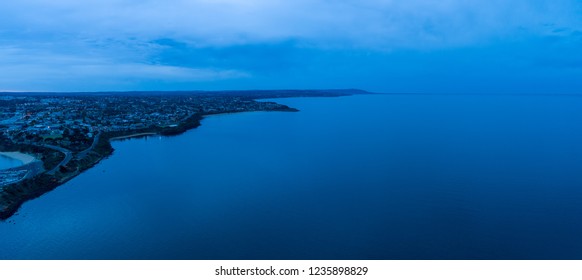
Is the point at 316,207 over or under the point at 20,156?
under

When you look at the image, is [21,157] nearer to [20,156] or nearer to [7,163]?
[20,156]

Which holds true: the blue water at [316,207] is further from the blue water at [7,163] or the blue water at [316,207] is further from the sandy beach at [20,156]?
the blue water at [7,163]

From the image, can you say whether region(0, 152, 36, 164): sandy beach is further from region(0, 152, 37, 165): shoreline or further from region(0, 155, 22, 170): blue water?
region(0, 155, 22, 170): blue water

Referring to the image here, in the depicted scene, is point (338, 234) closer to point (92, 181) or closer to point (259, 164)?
point (259, 164)

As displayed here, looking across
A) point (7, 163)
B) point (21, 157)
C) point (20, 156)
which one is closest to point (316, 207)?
point (7, 163)

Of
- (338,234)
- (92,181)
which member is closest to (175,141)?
(92,181)

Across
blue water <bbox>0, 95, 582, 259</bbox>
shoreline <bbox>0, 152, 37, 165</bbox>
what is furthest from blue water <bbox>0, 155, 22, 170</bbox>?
blue water <bbox>0, 95, 582, 259</bbox>

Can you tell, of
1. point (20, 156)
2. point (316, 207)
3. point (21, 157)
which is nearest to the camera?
point (316, 207)
